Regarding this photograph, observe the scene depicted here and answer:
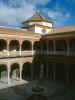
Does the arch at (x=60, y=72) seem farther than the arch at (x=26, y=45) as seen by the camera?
No

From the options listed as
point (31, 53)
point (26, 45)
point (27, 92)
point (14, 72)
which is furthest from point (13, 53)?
point (27, 92)

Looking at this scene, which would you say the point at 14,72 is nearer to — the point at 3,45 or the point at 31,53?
the point at 31,53

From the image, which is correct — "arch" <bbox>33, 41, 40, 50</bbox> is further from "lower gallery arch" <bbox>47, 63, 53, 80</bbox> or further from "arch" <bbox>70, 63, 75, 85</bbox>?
"arch" <bbox>70, 63, 75, 85</bbox>

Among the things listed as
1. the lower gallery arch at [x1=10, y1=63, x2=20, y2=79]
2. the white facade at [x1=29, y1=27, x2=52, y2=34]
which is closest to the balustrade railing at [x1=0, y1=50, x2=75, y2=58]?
the lower gallery arch at [x1=10, y1=63, x2=20, y2=79]

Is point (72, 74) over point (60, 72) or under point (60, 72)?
over

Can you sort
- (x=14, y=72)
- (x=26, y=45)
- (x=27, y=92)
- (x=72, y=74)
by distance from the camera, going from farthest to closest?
(x=26, y=45), (x=14, y=72), (x=72, y=74), (x=27, y=92)

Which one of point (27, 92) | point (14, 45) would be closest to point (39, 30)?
point (14, 45)

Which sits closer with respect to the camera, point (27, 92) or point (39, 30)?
point (27, 92)

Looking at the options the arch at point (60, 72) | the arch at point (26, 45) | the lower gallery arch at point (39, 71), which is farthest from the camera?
the arch at point (26, 45)

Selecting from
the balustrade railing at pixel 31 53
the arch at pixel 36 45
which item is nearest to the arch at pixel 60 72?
the balustrade railing at pixel 31 53

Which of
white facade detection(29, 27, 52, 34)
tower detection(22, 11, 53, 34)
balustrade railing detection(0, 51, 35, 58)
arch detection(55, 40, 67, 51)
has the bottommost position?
balustrade railing detection(0, 51, 35, 58)

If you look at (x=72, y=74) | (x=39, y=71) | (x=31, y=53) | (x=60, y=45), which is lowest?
(x=39, y=71)

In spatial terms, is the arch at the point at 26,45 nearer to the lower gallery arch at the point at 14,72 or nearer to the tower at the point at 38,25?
the tower at the point at 38,25

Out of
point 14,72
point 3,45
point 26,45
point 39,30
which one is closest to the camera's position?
point 3,45
